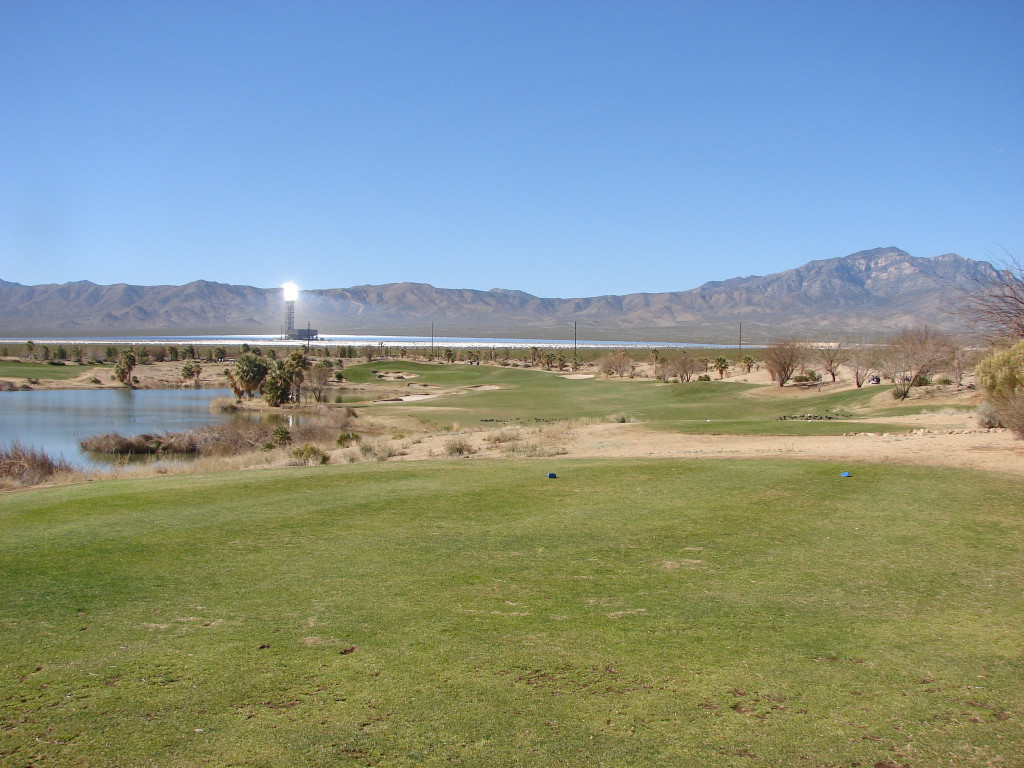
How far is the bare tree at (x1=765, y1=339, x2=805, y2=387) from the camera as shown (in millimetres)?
59625

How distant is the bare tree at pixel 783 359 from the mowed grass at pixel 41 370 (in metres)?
72.0

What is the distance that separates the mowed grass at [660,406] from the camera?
34250mm

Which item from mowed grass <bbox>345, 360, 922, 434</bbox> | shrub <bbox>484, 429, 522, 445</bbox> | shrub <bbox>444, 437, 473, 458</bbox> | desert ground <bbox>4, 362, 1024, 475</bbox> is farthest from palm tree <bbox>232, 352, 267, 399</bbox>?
shrub <bbox>444, 437, 473, 458</bbox>

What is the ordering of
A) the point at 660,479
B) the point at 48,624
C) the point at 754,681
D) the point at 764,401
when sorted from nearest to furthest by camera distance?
the point at 754,681 < the point at 48,624 < the point at 660,479 < the point at 764,401

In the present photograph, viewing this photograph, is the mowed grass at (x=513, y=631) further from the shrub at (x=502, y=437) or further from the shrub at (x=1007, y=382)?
the shrub at (x=502, y=437)

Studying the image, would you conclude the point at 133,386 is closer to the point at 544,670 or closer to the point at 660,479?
the point at 660,479

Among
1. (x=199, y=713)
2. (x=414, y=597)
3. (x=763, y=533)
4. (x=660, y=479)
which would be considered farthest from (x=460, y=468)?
(x=199, y=713)

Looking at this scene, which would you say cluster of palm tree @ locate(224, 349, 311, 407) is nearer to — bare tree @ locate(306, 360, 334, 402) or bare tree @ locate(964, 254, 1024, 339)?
bare tree @ locate(306, 360, 334, 402)

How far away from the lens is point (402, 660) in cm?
702

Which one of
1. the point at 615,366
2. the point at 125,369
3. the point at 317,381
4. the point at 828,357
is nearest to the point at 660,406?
the point at 828,357

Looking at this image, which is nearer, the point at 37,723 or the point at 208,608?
the point at 37,723

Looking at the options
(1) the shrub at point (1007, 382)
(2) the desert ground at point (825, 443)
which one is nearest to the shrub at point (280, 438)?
(2) the desert ground at point (825, 443)

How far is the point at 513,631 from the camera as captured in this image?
25.7 ft

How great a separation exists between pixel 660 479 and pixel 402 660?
10.6 meters
